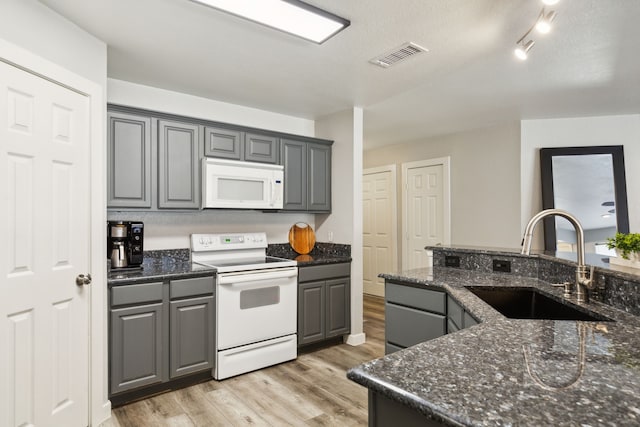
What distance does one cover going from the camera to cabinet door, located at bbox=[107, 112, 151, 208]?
2.71 m

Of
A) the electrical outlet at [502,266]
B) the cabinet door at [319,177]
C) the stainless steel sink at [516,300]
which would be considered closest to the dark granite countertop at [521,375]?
the stainless steel sink at [516,300]

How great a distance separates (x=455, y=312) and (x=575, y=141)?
355 centimetres

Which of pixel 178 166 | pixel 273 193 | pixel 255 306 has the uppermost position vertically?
pixel 178 166

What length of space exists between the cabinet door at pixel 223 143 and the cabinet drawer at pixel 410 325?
188cm

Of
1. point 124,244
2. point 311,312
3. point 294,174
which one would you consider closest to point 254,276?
point 311,312

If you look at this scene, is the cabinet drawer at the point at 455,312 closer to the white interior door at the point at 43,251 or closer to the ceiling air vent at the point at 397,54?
the ceiling air vent at the point at 397,54

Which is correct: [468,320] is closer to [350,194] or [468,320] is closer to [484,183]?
[350,194]

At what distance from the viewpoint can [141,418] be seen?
237cm

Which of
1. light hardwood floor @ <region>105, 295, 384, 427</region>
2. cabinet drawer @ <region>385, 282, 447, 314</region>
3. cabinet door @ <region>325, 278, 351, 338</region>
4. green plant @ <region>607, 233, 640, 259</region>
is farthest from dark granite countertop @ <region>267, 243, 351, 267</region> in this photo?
green plant @ <region>607, 233, 640, 259</region>

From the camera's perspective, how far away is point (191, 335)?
110 inches

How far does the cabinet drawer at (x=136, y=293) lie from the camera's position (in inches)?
96.3

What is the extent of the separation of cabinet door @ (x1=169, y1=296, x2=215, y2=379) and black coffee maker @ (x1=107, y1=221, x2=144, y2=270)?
48 cm

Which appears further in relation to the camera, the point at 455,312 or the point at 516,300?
the point at 516,300

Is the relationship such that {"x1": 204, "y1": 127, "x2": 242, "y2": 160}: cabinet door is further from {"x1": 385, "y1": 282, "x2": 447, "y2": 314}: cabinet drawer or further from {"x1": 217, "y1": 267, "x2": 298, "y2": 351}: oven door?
{"x1": 385, "y1": 282, "x2": 447, "y2": 314}: cabinet drawer
